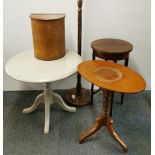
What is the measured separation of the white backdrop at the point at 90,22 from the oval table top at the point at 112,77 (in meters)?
0.61

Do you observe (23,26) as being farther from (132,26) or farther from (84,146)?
(84,146)

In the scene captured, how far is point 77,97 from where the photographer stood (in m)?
2.36

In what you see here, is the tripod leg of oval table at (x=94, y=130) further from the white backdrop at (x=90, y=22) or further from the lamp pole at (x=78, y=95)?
the white backdrop at (x=90, y=22)

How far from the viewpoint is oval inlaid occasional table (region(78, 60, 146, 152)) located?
1.47 metres

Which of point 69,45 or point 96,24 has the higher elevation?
point 96,24

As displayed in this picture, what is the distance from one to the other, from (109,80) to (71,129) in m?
0.68

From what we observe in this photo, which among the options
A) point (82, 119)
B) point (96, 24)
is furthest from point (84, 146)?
point (96, 24)

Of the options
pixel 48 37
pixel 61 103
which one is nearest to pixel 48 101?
pixel 61 103

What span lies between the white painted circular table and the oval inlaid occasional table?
5.0 inches

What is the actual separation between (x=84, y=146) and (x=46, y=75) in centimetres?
66

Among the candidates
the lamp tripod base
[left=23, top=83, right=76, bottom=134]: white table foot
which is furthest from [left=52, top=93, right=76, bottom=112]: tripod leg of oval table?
the lamp tripod base

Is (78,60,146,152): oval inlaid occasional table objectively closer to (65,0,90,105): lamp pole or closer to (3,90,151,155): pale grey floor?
(3,90,151,155): pale grey floor

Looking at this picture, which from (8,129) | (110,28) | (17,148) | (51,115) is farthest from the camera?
(110,28)

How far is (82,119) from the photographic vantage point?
2117mm
